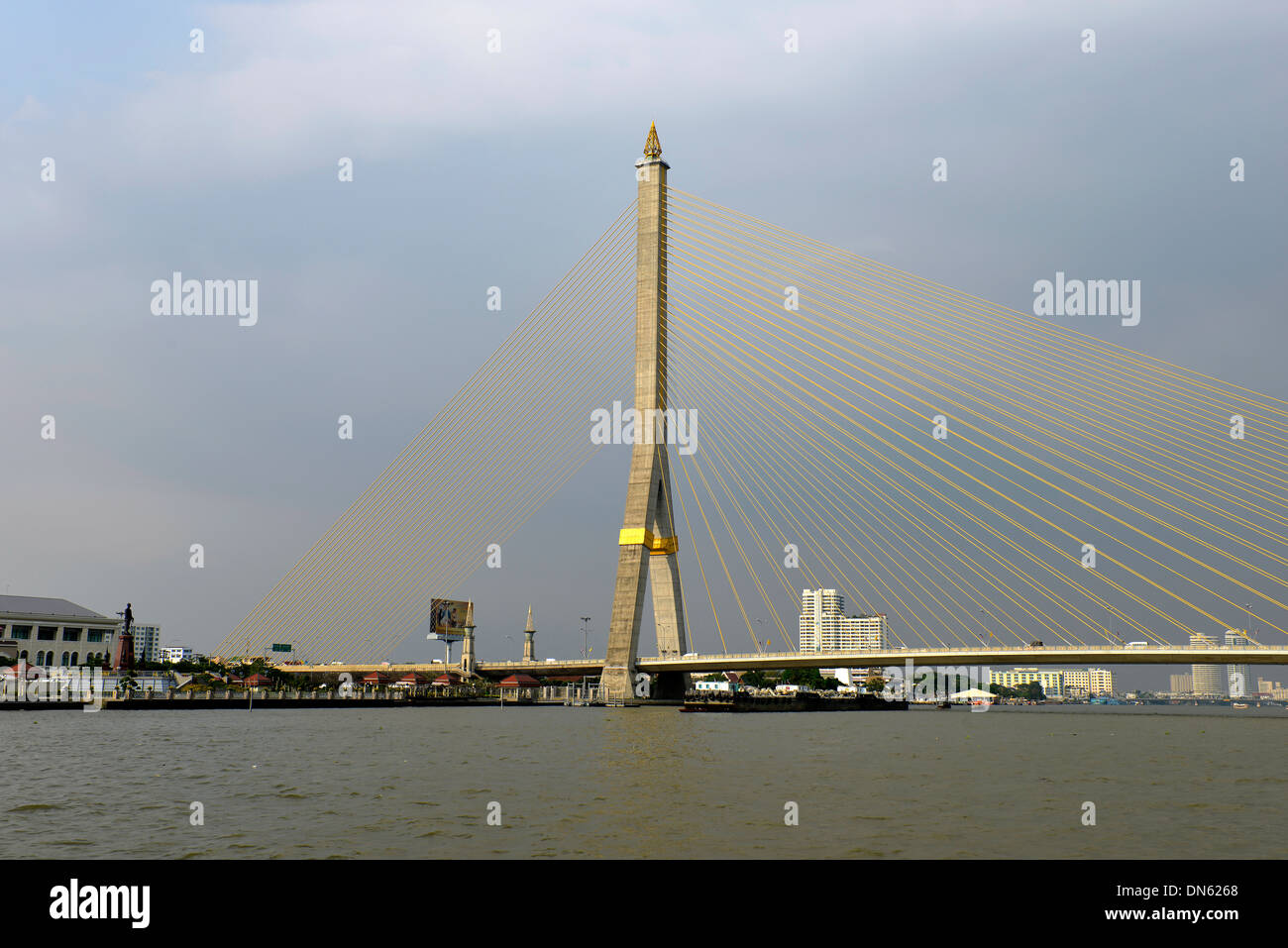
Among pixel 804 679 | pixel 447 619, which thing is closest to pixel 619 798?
pixel 447 619

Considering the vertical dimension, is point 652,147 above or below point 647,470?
above

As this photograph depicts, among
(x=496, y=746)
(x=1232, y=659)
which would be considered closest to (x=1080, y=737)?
(x=1232, y=659)

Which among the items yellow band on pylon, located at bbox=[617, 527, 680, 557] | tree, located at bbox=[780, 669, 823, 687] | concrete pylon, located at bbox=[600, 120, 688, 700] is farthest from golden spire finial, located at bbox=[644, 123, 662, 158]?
→ tree, located at bbox=[780, 669, 823, 687]

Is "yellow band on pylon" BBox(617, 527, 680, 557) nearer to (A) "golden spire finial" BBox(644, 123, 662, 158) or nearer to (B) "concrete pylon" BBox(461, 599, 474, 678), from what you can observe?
(A) "golden spire finial" BBox(644, 123, 662, 158)

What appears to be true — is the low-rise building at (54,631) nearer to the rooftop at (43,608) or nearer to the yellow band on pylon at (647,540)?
the rooftop at (43,608)

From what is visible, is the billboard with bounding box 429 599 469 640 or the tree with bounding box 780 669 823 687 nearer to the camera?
the billboard with bounding box 429 599 469 640

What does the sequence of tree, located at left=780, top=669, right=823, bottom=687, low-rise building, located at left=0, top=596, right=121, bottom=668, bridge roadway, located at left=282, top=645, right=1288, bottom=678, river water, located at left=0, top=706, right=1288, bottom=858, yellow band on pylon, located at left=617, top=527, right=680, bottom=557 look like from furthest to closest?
1. tree, located at left=780, top=669, right=823, bottom=687
2. low-rise building, located at left=0, top=596, right=121, bottom=668
3. yellow band on pylon, located at left=617, top=527, right=680, bottom=557
4. bridge roadway, located at left=282, top=645, right=1288, bottom=678
5. river water, located at left=0, top=706, right=1288, bottom=858

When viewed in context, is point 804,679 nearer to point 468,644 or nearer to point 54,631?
point 468,644
